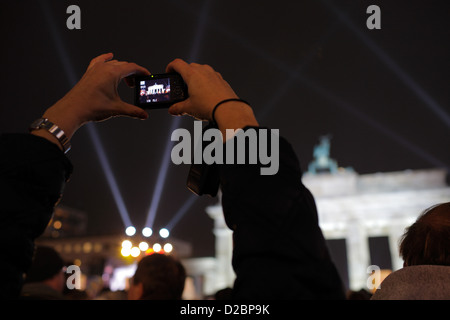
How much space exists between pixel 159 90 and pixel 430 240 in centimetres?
153

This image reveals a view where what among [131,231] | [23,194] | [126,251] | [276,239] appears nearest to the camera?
[276,239]

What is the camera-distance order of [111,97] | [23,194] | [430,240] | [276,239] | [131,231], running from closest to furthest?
1. [276,239]
2. [23,194]
3. [111,97]
4. [430,240]
5. [131,231]

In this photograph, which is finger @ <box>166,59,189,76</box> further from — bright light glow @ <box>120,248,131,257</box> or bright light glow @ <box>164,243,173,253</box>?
bright light glow @ <box>164,243,173,253</box>

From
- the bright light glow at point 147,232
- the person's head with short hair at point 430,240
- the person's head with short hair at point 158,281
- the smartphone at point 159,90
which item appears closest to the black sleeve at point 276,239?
the smartphone at point 159,90

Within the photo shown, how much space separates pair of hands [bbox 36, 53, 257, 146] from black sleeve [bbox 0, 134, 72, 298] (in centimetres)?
13

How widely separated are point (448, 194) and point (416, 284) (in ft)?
162

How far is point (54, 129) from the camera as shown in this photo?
4.94 feet

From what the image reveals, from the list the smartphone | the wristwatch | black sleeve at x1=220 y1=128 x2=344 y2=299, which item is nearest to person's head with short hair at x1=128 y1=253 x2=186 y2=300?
the smartphone

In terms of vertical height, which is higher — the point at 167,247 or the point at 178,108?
the point at 167,247

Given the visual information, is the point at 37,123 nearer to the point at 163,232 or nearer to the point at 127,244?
the point at 127,244

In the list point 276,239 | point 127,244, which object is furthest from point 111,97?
point 127,244

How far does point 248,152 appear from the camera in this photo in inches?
49.6
